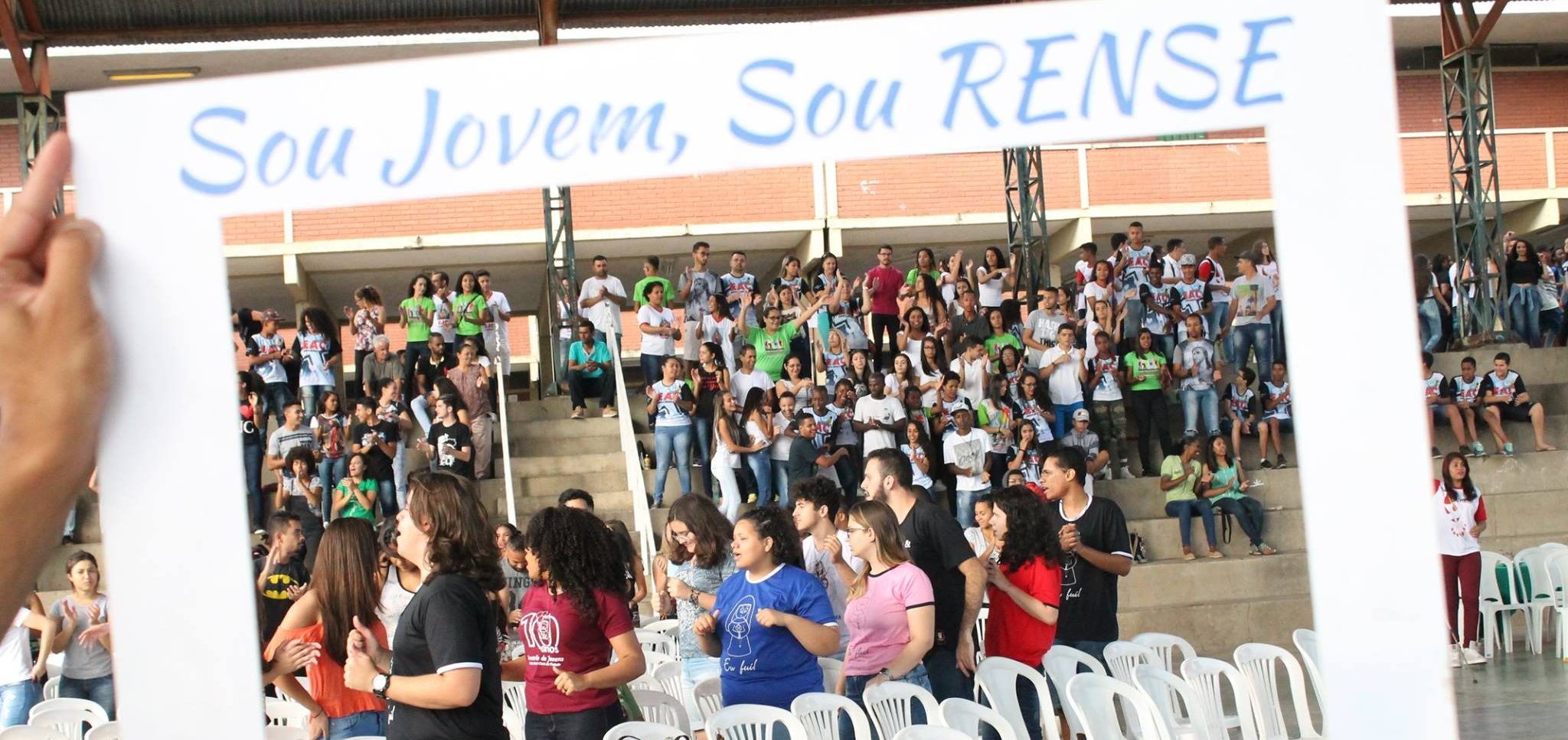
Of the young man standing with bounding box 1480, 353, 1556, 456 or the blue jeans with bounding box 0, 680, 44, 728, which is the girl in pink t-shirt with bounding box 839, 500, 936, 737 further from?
the young man standing with bounding box 1480, 353, 1556, 456

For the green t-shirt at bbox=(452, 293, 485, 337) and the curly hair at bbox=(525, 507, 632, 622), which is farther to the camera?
the green t-shirt at bbox=(452, 293, 485, 337)

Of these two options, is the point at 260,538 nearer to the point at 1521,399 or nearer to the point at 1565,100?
the point at 1521,399

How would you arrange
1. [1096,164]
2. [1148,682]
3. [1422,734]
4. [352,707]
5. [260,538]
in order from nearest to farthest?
[1422,734], [352,707], [1148,682], [260,538], [1096,164]

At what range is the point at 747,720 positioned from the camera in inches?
187

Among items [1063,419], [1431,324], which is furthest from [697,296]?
[1431,324]

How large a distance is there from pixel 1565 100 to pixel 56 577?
23.4m

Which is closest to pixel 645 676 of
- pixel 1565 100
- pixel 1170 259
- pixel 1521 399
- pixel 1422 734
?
pixel 1422 734

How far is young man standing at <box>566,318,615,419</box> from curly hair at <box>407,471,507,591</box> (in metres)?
10.2

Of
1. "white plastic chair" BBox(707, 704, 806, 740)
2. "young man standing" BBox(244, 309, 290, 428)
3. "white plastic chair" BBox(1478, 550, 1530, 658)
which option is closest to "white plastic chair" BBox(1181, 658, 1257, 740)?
"white plastic chair" BBox(707, 704, 806, 740)

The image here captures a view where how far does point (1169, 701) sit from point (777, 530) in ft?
6.29

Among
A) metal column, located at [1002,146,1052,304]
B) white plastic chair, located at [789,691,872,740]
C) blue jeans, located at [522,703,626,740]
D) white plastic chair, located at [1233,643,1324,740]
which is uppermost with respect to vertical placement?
metal column, located at [1002,146,1052,304]

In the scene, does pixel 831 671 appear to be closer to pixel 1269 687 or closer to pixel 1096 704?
pixel 1096 704

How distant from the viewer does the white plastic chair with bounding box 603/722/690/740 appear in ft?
14.1

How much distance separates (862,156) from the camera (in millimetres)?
1778
